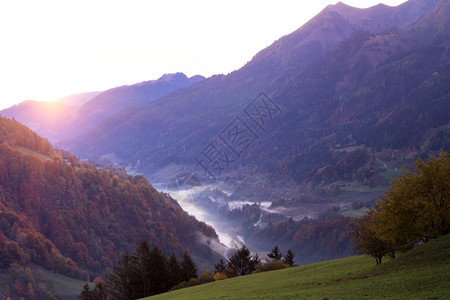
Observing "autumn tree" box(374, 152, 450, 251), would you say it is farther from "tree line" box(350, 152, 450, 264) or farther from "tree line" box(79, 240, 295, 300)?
"tree line" box(79, 240, 295, 300)

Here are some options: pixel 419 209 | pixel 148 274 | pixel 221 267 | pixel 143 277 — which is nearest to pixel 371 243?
pixel 419 209

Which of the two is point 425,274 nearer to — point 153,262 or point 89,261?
point 153,262

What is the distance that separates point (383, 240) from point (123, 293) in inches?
2533

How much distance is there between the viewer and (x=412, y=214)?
39.5 metres

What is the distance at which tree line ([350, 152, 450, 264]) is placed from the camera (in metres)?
38.7

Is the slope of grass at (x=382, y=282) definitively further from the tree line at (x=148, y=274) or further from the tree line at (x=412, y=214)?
the tree line at (x=148, y=274)

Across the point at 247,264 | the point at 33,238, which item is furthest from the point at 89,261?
the point at 247,264

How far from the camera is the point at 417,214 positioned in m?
39.6

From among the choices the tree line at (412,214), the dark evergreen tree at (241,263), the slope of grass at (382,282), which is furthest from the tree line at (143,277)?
the tree line at (412,214)

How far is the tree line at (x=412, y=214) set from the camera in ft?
127

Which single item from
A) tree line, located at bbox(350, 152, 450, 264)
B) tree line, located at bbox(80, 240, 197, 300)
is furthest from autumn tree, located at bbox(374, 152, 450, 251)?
tree line, located at bbox(80, 240, 197, 300)

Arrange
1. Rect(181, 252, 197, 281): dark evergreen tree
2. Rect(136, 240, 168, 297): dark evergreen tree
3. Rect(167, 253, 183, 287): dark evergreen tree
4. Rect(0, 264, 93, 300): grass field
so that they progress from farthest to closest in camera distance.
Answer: Rect(0, 264, 93, 300): grass field → Rect(181, 252, 197, 281): dark evergreen tree → Rect(167, 253, 183, 287): dark evergreen tree → Rect(136, 240, 168, 297): dark evergreen tree

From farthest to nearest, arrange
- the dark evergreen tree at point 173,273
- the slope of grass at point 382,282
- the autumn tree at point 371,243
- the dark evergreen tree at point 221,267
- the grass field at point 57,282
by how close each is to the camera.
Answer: the grass field at point 57,282 → the dark evergreen tree at point 221,267 → the dark evergreen tree at point 173,273 → the autumn tree at point 371,243 → the slope of grass at point 382,282

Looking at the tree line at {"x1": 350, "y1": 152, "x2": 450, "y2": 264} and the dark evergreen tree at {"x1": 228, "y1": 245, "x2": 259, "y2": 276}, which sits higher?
the tree line at {"x1": 350, "y1": 152, "x2": 450, "y2": 264}
